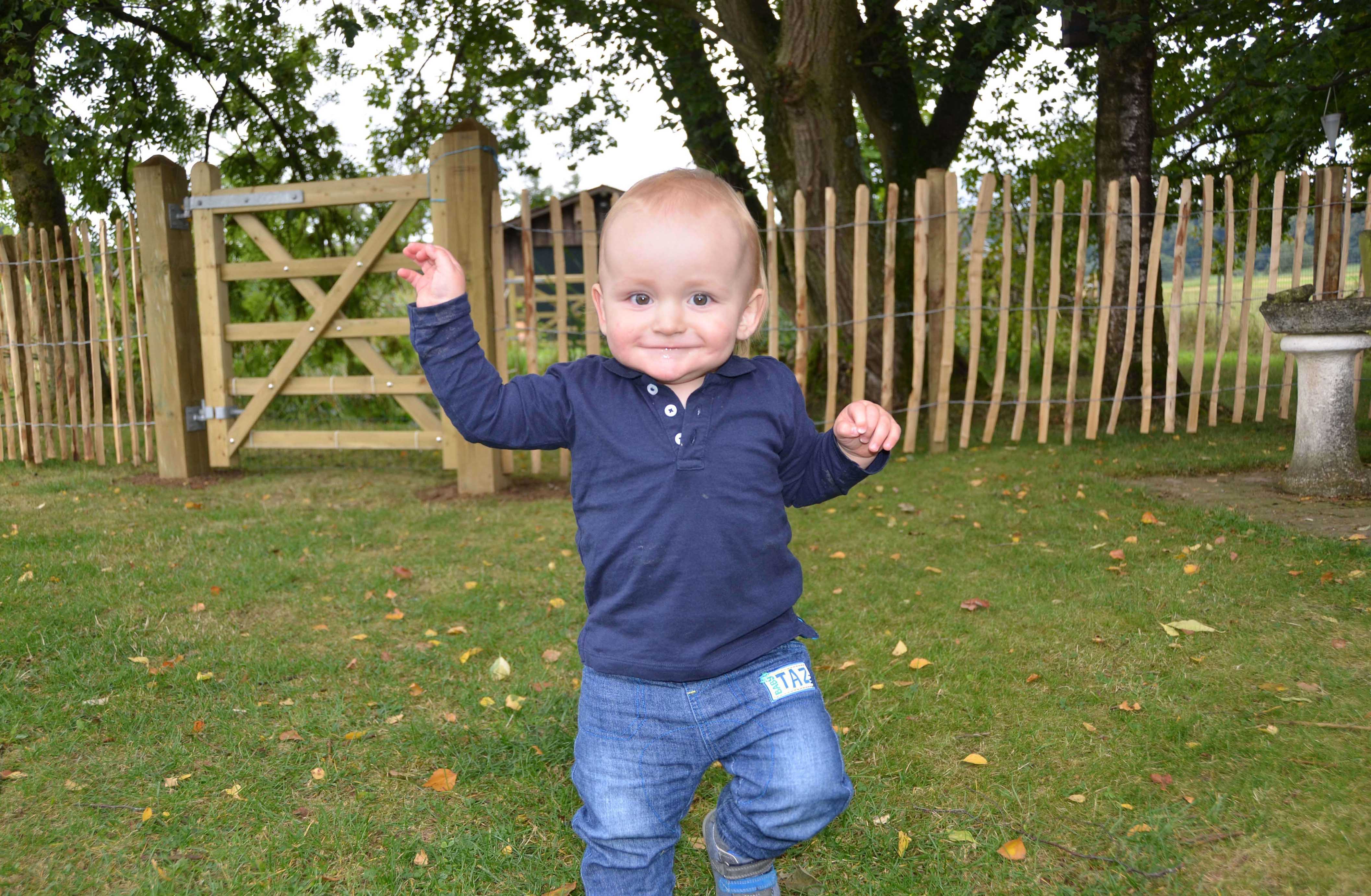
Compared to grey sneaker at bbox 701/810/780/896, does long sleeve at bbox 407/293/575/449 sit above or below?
above

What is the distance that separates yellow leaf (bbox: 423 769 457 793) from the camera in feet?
9.75

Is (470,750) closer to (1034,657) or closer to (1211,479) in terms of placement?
(1034,657)

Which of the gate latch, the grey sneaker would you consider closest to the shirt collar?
the grey sneaker

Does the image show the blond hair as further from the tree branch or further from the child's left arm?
the tree branch

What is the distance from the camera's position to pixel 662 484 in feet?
6.73

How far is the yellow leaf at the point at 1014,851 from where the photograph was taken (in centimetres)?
256

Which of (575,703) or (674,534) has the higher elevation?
(674,534)

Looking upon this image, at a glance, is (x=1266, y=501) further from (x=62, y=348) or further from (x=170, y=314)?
(x=62, y=348)

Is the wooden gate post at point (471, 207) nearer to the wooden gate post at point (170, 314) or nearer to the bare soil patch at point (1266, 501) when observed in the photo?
the wooden gate post at point (170, 314)

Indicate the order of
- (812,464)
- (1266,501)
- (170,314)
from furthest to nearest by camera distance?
(170,314) < (1266,501) < (812,464)

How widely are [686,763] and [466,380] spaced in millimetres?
906

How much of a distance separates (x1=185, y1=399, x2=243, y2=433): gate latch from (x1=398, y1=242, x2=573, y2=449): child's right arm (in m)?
6.36

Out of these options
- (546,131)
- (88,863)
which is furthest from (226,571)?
(546,131)

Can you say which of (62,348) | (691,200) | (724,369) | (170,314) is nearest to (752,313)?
(724,369)
